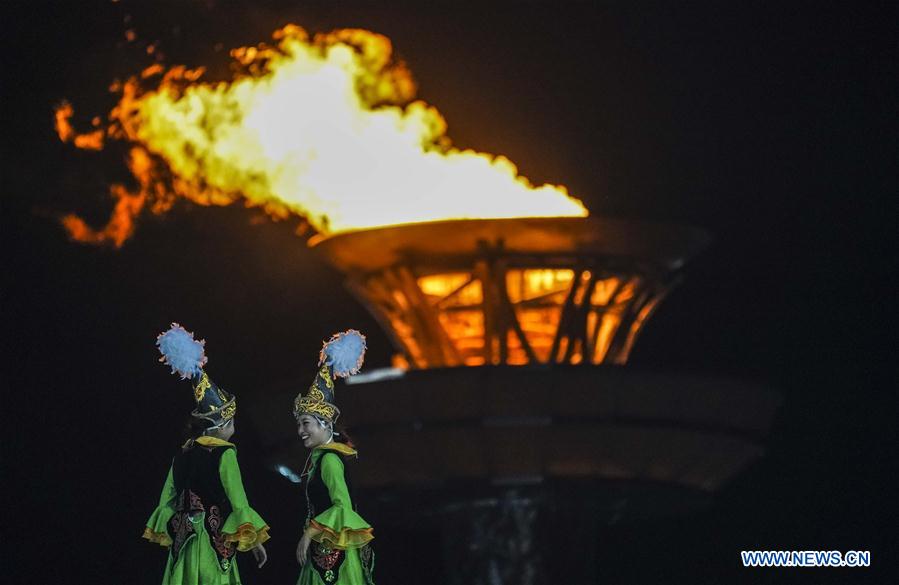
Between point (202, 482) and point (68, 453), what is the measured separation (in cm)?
1014

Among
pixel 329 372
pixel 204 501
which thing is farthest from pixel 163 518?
pixel 329 372

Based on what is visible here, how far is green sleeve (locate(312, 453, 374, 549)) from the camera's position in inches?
512

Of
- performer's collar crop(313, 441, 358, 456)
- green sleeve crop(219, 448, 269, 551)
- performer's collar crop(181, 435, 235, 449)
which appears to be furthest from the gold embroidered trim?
performer's collar crop(313, 441, 358, 456)

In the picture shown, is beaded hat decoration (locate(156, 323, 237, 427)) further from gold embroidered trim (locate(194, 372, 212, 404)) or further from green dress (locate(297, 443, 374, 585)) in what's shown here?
green dress (locate(297, 443, 374, 585))

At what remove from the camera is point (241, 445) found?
2377 cm

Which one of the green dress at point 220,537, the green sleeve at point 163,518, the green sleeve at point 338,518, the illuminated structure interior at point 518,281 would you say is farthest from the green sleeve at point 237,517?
the illuminated structure interior at point 518,281

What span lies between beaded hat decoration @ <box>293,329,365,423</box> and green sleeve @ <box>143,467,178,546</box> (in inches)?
40.9

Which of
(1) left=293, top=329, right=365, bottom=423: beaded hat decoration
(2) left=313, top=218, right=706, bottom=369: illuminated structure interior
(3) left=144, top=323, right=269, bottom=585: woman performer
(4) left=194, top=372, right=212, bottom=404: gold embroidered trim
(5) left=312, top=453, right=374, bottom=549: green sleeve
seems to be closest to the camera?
(5) left=312, top=453, right=374, bottom=549: green sleeve

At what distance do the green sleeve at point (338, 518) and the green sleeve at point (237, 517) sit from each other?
1.32ft

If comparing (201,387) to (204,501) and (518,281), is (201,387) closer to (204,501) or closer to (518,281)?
(204,501)

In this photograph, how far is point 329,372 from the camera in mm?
13570

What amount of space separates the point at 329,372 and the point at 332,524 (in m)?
1.16

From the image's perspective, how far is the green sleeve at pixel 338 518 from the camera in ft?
42.7

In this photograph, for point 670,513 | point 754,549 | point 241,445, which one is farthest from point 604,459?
point 241,445
